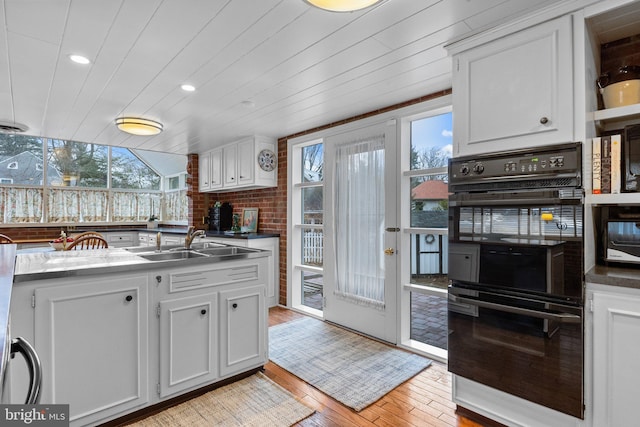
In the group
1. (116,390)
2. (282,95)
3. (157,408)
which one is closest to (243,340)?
(157,408)

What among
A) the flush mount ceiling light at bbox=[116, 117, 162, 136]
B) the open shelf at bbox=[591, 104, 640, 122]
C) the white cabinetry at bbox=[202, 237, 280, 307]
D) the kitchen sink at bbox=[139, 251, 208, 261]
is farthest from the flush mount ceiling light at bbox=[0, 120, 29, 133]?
the open shelf at bbox=[591, 104, 640, 122]

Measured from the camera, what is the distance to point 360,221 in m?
3.38

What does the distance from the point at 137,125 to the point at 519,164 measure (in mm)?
3428

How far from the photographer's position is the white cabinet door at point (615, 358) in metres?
1.46

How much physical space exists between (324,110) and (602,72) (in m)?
2.08

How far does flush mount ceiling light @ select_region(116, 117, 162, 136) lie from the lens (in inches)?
133

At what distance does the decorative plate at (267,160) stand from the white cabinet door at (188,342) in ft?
7.63

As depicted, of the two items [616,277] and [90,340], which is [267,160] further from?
[616,277]

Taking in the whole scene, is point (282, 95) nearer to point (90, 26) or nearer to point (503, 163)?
point (90, 26)

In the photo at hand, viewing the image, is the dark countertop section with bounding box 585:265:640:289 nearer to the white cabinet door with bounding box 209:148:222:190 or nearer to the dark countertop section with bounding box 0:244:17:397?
the dark countertop section with bounding box 0:244:17:397

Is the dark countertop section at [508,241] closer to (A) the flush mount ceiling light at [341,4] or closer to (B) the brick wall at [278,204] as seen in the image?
(A) the flush mount ceiling light at [341,4]

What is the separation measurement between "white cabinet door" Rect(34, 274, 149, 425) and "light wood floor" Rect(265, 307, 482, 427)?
3.23 ft

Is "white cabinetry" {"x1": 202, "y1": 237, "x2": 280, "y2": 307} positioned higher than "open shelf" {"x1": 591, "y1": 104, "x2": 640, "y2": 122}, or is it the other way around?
"open shelf" {"x1": 591, "y1": 104, "x2": 640, "y2": 122}

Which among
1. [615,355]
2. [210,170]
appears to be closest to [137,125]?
[210,170]
